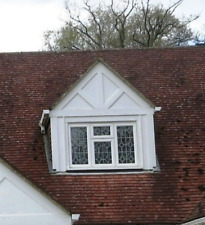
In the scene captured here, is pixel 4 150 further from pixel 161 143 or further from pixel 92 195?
pixel 161 143

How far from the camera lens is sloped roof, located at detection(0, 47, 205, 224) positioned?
13.7 meters

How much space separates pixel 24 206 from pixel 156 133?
411 centimetres

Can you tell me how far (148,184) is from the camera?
1431 centimetres

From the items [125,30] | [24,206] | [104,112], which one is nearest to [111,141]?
[104,112]

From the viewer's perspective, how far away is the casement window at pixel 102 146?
14.6 metres

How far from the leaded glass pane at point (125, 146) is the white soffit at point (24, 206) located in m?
2.29

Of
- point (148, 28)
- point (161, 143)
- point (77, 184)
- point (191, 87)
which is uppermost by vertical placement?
point (148, 28)

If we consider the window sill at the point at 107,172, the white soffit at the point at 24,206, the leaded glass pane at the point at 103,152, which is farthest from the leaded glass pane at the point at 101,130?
the white soffit at the point at 24,206

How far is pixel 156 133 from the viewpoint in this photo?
1569cm

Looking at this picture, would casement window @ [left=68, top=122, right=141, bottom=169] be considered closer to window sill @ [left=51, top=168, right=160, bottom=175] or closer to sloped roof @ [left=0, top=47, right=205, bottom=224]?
window sill @ [left=51, top=168, right=160, bottom=175]

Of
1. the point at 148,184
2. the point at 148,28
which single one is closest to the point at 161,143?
the point at 148,184

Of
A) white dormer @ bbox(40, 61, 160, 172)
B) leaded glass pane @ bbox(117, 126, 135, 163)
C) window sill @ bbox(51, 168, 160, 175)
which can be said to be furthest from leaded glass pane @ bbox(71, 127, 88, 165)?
leaded glass pane @ bbox(117, 126, 135, 163)

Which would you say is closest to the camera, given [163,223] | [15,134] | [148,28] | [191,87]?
[163,223]

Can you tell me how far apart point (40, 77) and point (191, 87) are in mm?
4083
